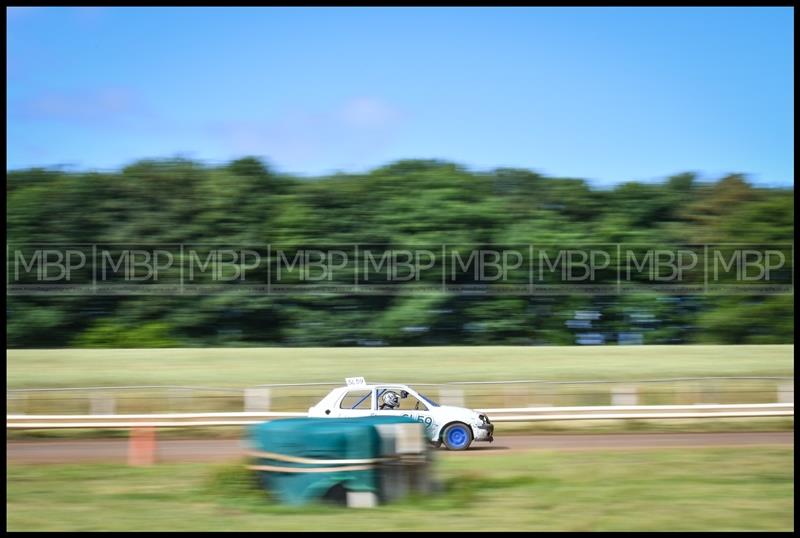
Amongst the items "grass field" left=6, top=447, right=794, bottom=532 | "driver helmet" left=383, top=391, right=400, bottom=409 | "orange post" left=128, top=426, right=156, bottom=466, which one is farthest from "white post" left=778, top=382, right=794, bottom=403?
"orange post" left=128, top=426, right=156, bottom=466

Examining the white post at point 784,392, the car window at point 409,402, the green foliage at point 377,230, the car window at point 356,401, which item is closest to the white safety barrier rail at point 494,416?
the white post at point 784,392

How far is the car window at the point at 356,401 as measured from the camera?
1576cm

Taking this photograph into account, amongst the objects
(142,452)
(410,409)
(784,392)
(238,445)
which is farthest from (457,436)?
(784,392)

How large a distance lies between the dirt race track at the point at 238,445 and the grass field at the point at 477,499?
159 centimetres

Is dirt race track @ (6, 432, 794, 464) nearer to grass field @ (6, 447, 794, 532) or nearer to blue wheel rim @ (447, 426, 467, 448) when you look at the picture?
blue wheel rim @ (447, 426, 467, 448)

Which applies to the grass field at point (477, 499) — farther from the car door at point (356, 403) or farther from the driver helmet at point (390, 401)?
the car door at point (356, 403)

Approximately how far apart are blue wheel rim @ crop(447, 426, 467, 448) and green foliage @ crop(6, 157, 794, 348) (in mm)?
14622

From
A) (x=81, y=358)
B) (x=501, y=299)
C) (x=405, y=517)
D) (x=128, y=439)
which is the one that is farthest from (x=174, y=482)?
(x=501, y=299)

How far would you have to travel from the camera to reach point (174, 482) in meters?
12.1

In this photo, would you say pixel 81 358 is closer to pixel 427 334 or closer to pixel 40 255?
pixel 40 255

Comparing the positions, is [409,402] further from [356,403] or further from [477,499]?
[477,499]

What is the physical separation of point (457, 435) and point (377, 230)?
17.3m

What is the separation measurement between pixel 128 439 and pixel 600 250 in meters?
18.0

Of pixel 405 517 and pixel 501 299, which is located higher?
pixel 501 299
